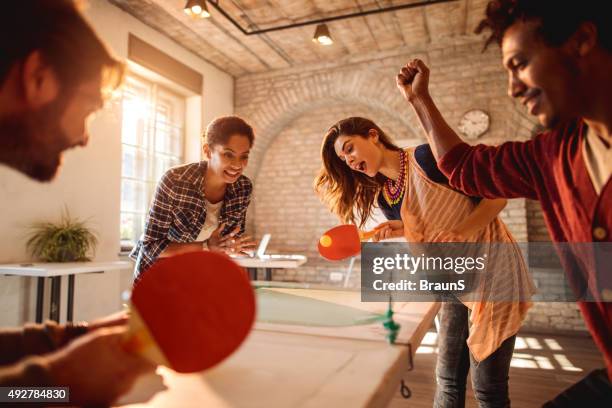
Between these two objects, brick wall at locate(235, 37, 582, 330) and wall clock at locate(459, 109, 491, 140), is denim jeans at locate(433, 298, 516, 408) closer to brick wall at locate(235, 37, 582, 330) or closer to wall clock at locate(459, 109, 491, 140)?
brick wall at locate(235, 37, 582, 330)


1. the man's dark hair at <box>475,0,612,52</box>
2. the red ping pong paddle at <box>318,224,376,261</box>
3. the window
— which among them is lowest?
the red ping pong paddle at <box>318,224,376,261</box>

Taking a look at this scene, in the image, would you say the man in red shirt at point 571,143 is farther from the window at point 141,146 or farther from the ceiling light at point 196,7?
→ the window at point 141,146

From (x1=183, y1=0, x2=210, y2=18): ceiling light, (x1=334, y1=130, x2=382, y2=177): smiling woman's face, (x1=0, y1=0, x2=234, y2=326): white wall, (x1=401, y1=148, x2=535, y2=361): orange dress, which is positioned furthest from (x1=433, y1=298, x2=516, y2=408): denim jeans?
(x1=183, y1=0, x2=210, y2=18): ceiling light

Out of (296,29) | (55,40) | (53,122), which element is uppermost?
(296,29)

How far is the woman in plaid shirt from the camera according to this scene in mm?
2035

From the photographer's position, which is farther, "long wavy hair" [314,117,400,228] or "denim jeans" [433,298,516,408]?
"long wavy hair" [314,117,400,228]

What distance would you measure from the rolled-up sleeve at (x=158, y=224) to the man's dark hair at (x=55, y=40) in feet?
4.20

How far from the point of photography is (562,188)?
3.29 ft

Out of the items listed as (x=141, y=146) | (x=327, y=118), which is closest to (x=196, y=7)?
(x=141, y=146)

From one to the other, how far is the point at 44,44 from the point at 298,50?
5.60 meters

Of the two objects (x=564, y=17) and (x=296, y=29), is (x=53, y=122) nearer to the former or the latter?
(x=564, y=17)

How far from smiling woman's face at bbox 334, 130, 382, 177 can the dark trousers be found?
4.08 ft

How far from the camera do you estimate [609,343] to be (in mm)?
926

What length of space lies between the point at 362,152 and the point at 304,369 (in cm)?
135
